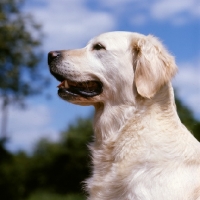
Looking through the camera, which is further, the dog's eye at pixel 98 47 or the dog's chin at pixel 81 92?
the dog's eye at pixel 98 47

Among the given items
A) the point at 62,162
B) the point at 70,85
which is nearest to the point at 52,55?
the point at 70,85

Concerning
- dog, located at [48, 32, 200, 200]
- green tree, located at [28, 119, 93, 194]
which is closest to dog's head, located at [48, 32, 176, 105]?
dog, located at [48, 32, 200, 200]

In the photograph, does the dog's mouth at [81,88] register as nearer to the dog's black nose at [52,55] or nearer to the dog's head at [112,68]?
the dog's head at [112,68]

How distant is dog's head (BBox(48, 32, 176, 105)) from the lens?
5039mm

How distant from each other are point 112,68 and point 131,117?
525 millimetres

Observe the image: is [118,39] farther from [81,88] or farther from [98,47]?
[81,88]

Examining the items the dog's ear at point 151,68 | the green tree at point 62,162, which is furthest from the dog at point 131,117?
the green tree at point 62,162

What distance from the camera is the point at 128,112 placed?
5086mm

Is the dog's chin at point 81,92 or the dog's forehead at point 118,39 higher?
the dog's forehead at point 118,39

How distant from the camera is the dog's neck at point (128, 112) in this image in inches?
197

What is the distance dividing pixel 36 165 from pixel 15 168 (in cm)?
329

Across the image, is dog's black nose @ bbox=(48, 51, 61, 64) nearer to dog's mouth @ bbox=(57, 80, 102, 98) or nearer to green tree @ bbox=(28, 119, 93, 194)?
dog's mouth @ bbox=(57, 80, 102, 98)

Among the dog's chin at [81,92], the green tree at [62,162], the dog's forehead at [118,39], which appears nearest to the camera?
the dog's chin at [81,92]

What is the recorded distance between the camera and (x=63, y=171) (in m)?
25.7
